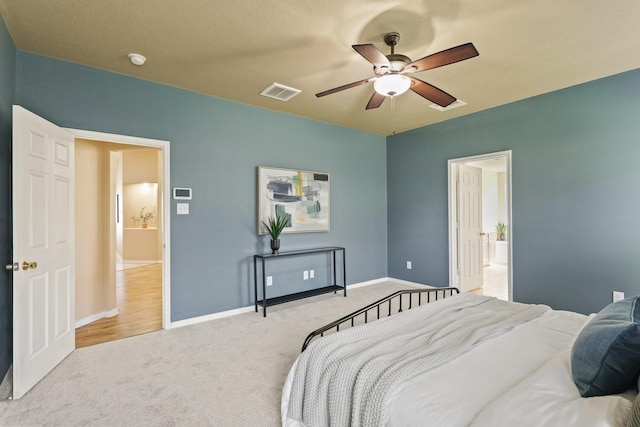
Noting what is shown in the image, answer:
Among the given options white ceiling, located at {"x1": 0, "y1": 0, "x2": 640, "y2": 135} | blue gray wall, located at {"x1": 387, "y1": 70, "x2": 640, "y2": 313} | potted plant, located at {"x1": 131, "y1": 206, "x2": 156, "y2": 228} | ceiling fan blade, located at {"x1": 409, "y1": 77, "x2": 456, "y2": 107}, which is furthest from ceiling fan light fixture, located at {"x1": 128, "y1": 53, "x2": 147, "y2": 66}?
potted plant, located at {"x1": 131, "y1": 206, "x2": 156, "y2": 228}

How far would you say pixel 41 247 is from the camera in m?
2.44

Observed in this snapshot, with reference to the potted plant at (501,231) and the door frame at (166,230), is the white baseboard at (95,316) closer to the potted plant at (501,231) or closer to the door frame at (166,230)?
the door frame at (166,230)

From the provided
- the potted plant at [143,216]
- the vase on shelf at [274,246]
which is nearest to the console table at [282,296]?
the vase on shelf at [274,246]

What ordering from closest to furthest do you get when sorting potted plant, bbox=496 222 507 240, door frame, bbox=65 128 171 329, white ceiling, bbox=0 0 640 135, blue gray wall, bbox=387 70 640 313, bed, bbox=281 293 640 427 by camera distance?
1. bed, bbox=281 293 640 427
2. white ceiling, bbox=0 0 640 135
3. blue gray wall, bbox=387 70 640 313
4. door frame, bbox=65 128 171 329
5. potted plant, bbox=496 222 507 240

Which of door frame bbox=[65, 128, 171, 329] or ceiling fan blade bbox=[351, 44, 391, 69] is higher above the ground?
Answer: ceiling fan blade bbox=[351, 44, 391, 69]

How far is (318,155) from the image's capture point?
4.86 meters

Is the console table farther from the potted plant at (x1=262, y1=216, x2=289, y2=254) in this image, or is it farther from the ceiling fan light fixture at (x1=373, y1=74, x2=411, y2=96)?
the ceiling fan light fixture at (x1=373, y1=74, x2=411, y2=96)

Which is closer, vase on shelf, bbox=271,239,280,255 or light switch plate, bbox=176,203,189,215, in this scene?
light switch plate, bbox=176,203,189,215

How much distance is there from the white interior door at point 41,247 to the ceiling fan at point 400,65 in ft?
8.18

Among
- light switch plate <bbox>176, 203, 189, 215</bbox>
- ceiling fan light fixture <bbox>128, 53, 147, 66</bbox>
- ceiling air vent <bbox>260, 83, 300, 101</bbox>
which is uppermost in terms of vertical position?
ceiling air vent <bbox>260, 83, 300, 101</bbox>

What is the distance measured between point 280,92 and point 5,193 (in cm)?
266

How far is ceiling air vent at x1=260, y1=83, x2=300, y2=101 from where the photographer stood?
3.53 metres

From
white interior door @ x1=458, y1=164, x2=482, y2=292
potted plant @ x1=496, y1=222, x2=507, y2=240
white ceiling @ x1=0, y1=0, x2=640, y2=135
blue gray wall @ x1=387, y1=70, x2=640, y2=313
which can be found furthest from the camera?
potted plant @ x1=496, y1=222, x2=507, y2=240

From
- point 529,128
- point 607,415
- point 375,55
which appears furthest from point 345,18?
point 529,128
